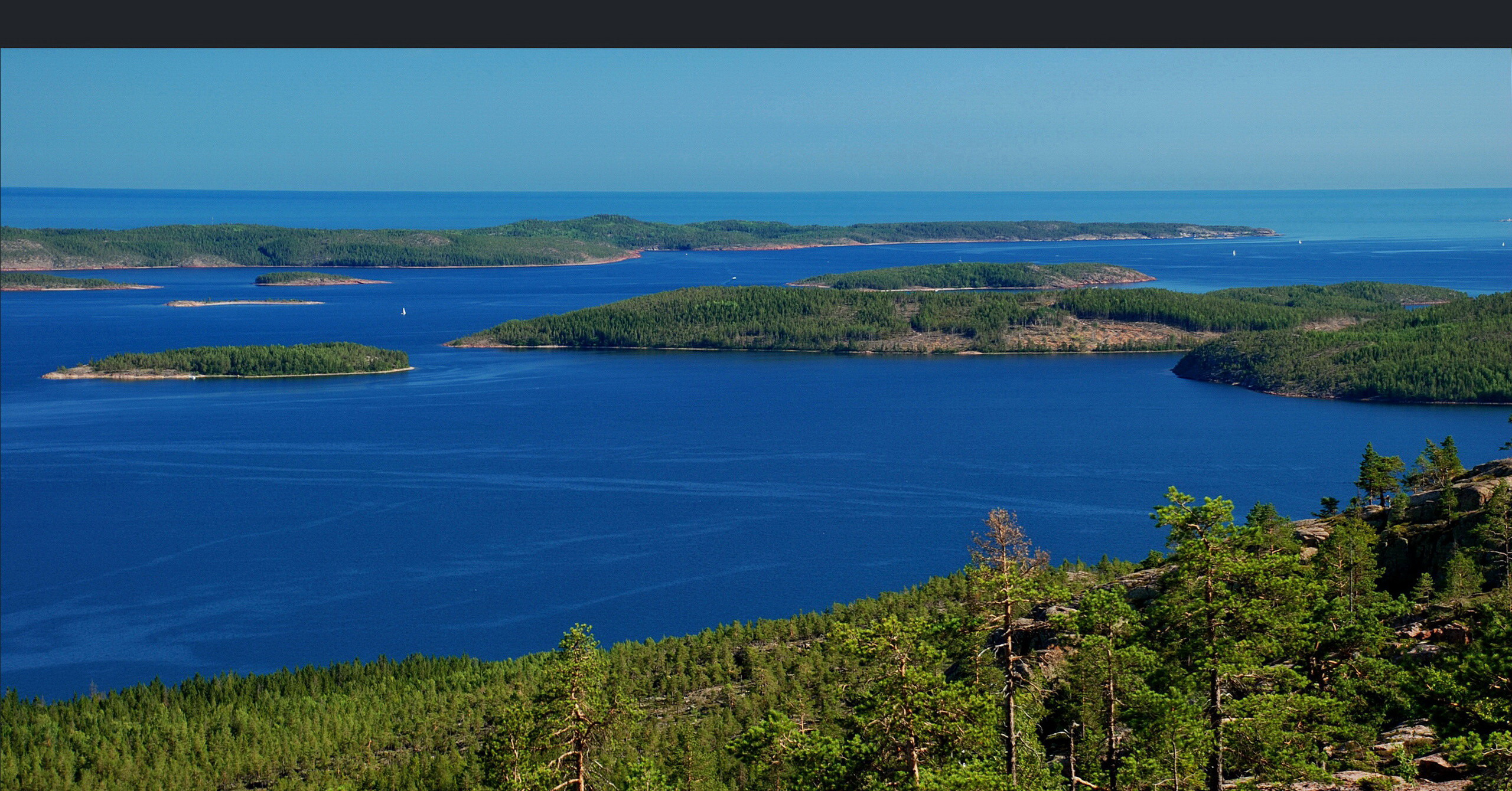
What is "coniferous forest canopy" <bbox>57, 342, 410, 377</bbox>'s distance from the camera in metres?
108

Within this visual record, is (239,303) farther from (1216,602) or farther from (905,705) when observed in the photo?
(1216,602)

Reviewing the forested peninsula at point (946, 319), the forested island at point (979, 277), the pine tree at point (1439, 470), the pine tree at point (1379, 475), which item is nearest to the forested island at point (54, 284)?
the forested peninsula at point (946, 319)

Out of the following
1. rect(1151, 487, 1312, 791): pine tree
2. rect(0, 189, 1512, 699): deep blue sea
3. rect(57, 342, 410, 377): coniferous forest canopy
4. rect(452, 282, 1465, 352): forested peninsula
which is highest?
rect(1151, 487, 1312, 791): pine tree

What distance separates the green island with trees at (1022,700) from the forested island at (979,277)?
13884cm

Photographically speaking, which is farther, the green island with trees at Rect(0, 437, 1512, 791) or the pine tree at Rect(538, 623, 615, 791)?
the pine tree at Rect(538, 623, 615, 791)

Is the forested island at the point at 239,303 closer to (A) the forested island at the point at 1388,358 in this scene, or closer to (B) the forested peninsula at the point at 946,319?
(B) the forested peninsula at the point at 946,319

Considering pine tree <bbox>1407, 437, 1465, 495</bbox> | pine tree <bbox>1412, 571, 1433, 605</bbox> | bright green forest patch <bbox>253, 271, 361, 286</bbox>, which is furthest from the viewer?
bright green forest patch <bbox>253, 271, 361, 286</bbox>

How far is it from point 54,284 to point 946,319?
134789 mm

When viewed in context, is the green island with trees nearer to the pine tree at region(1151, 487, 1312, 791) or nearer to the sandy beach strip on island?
the pine tree at region(1151, 487, 1312, 791)

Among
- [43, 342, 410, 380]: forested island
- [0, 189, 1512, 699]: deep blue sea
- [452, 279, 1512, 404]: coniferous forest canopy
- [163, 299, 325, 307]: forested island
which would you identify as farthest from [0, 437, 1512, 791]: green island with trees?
[163, 299, 325, 307]: forested island

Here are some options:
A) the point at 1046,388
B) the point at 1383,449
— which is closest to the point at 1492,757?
the point at 1383,449

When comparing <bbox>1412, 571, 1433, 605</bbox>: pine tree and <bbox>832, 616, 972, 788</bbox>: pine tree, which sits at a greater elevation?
<bbox>832, 616, 972, 788</bbox>: pine tree

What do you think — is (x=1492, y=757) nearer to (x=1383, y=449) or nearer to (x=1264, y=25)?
(x=1264, y=25)

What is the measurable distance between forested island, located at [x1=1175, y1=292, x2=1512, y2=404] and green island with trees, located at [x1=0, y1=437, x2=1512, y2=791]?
5591 cm
